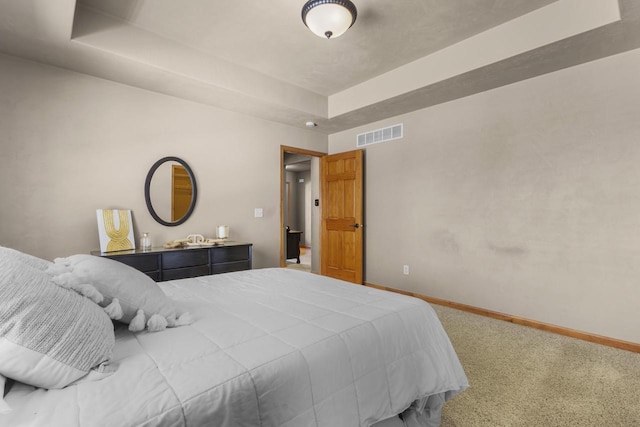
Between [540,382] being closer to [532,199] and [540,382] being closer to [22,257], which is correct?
[532,199]

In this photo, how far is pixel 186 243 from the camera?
3486 millimetres

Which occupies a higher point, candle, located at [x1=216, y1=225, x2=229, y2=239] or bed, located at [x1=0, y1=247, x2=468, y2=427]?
candle, located at [x1=216, y1=225, x2=229, y2=239]

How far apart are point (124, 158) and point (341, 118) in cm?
279

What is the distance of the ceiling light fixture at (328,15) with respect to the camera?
227 centimetres

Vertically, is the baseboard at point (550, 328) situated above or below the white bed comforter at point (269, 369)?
below

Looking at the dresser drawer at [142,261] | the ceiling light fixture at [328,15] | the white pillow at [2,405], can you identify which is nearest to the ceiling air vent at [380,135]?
the ceiling light fixture at [328,15]

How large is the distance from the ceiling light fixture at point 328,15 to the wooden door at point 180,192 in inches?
87.5

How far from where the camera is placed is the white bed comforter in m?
0.81

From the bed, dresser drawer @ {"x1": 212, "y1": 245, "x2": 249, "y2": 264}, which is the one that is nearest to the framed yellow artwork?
dresser drawer @ {"x1": 212, "y1": 245, "x2": 249, "y2": 264}

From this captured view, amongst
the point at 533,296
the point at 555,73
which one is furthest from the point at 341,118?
the point at 533,296

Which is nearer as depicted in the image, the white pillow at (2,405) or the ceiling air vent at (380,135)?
the white pillow at (2,405)

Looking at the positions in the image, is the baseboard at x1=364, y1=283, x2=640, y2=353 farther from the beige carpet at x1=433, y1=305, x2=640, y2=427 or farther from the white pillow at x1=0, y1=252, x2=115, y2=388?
the white pillow at x1=0, y1=252, x2=115, y2=388

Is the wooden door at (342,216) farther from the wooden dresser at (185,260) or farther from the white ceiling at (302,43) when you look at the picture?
the wooden dresser at (185,260)

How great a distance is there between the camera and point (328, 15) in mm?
2309
